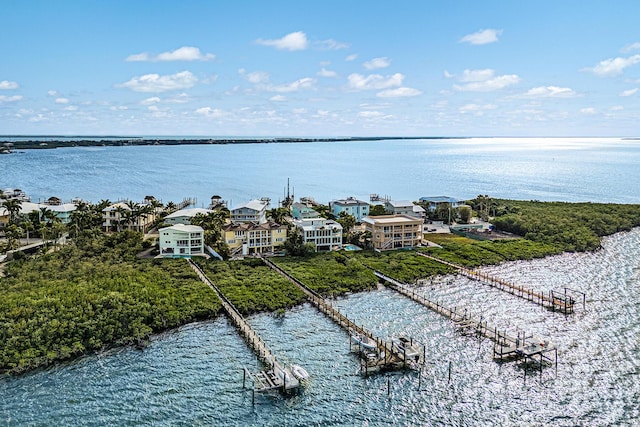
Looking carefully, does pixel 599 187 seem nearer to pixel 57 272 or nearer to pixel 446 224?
pixel 446 224

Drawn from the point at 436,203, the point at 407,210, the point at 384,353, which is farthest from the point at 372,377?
the point at 436,203

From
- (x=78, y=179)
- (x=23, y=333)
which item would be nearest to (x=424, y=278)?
(x=23, y=333)

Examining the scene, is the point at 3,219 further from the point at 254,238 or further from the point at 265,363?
the point at 265,363

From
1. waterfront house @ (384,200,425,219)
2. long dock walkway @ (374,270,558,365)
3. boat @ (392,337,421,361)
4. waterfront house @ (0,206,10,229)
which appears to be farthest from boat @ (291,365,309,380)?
waterfront house @ (0,206,10,229)

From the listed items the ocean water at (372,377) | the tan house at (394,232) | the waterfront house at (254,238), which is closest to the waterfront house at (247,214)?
the waterfront house at (254,238)

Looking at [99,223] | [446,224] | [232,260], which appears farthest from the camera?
[446,224]

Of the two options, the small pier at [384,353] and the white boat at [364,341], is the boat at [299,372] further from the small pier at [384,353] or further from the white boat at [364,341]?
the white boat at [364,341]
